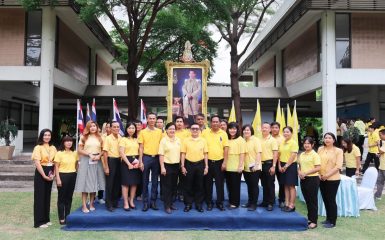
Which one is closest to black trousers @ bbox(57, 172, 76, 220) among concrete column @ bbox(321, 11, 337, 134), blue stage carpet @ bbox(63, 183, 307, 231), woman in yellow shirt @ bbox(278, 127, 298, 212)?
blue stage carpet @ bbox(63, 183, 307, 231)

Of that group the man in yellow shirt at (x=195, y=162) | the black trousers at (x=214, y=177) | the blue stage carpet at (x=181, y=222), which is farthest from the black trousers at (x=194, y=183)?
the blue stage carpet at (x=181, y=222)

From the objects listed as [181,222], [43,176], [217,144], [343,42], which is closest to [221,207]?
[181,222]

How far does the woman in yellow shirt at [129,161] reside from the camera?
5277 millimetres

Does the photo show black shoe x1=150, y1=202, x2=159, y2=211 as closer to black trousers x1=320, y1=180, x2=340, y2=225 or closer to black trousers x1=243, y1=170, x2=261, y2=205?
black trousers x1=243, y1=170, x2=261, y2=205

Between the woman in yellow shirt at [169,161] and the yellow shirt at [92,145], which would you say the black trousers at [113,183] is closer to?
the yellow shirt at [92,145]

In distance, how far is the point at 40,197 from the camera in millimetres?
4996

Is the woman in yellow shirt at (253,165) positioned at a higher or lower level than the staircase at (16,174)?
higher

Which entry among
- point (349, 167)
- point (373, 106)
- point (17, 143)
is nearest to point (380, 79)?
point (373, 106)

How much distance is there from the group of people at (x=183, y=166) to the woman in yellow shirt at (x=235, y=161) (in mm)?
15

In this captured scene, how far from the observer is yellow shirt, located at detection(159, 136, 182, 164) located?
5.23 meters

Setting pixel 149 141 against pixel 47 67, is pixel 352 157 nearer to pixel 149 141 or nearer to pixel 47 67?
pixel 149 141

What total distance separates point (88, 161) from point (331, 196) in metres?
3.47

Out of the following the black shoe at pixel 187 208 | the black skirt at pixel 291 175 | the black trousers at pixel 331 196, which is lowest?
the black shoe at pixel 187 208

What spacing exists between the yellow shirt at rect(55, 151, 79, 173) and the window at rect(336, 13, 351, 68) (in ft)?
30.3
